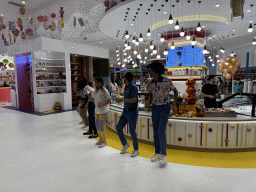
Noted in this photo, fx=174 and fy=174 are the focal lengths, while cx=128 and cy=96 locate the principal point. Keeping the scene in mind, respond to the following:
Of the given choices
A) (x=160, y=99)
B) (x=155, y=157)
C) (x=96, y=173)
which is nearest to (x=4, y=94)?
(x=96, y=173)

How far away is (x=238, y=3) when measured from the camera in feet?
13.2

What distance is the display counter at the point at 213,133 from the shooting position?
10.5ft

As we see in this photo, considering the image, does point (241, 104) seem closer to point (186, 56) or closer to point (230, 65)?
point (186, 56)

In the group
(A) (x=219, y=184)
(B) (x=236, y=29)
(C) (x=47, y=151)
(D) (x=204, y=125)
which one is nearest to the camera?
(A) (x=219, y=184)

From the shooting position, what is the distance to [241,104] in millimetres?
4129

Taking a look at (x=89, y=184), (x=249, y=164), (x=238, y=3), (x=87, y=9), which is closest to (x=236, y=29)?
(x=238, y=3)

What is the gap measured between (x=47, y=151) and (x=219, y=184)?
305 cm

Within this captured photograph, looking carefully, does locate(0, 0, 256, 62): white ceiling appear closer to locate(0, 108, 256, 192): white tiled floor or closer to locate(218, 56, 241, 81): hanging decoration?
locate(218, 56, 241, 81): hanging decoration

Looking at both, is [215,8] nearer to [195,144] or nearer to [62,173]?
[195,144]

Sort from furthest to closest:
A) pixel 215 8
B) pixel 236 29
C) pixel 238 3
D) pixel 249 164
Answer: pixel 236 29 → pixel 215 8 → pixel 238 3 → pixel 249 164

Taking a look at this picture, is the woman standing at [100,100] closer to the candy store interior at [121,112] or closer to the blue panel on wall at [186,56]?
the candy store interior at [121,112]

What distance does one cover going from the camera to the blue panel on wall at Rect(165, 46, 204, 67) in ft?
24.6

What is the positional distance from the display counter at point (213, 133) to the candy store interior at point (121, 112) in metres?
0.02

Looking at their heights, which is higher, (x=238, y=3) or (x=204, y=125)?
(x=238, y=3)
